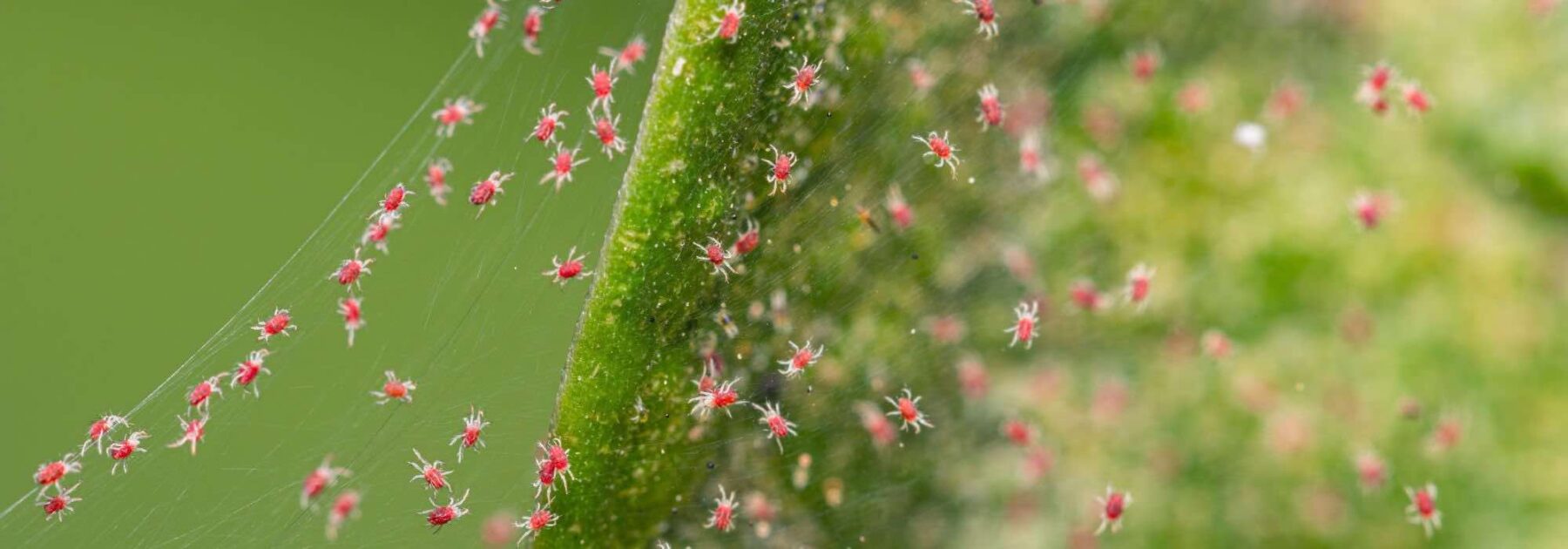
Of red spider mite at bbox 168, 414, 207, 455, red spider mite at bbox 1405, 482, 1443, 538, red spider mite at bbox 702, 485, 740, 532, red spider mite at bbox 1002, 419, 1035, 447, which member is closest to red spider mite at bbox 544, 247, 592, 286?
red spider mite at bbox 702, 485, 740, 532

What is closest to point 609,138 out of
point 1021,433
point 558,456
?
point 558,456

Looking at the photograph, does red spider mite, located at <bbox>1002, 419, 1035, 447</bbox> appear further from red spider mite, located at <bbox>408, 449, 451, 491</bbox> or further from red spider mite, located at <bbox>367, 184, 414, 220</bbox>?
red spider mite, located at <bbox>367, 184, 414, 220</bbox>

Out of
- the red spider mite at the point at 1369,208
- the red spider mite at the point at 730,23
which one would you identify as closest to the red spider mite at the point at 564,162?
the red spider mite at the point at 730,23

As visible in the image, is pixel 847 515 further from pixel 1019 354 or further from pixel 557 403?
pixel 557 403

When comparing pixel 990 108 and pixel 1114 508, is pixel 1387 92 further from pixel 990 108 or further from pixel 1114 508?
pixel 1114 508

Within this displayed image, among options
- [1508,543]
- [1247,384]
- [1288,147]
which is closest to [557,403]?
[1247,384]

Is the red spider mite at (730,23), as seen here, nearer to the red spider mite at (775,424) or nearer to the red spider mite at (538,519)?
the red spider mite at (775,424)
